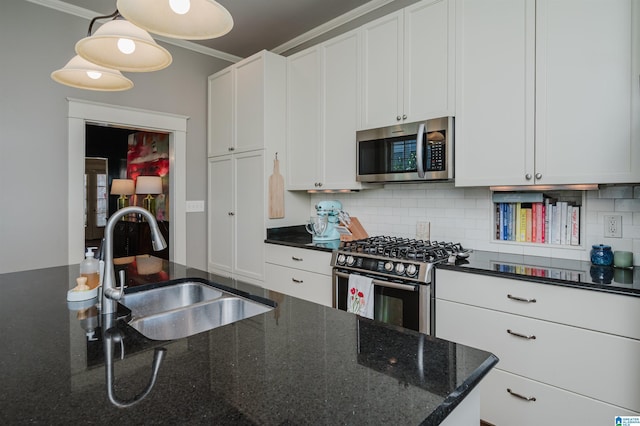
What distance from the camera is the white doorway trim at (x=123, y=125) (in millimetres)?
3086

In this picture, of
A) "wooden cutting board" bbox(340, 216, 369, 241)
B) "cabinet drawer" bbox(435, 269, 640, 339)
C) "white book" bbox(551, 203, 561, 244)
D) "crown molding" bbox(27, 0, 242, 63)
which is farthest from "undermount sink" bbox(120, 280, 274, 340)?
"crown molding" bbox(27, 0, 242, 63)

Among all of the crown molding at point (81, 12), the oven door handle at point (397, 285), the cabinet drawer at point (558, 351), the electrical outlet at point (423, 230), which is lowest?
the cabinet drawer at point (558, 351)

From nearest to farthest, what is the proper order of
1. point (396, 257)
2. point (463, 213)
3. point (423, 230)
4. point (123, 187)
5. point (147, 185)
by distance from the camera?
point (396, 257)
point (463, 213)
point (423, 230)
point (147, 185)
point (123, 187)

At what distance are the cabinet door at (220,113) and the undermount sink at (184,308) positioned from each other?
2215mm

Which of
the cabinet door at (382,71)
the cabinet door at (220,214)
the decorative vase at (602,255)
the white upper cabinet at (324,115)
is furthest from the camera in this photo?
the cabinet door at (220,214)

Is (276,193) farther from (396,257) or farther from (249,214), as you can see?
(396,257)

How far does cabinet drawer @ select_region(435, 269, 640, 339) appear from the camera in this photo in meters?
1.52

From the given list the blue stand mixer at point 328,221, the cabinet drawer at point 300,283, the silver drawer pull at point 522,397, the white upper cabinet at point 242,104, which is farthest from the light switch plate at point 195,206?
the silver drawer pull at point 522,397

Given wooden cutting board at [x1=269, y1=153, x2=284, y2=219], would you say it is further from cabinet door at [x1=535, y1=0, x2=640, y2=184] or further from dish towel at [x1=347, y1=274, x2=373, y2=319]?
cabinet door at [x1=535, y1=0, x2=640, y2=184]

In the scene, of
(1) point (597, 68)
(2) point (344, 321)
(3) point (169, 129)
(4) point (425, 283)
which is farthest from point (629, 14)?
(3) point (169, 129)

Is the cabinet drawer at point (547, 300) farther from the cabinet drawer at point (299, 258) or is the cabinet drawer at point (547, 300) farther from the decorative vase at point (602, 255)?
the cabinet drawer at point (299, 258)

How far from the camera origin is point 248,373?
80cm

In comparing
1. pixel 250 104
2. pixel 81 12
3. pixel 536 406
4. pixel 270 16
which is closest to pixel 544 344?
pixel 536 406

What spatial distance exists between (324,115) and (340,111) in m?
0.17
